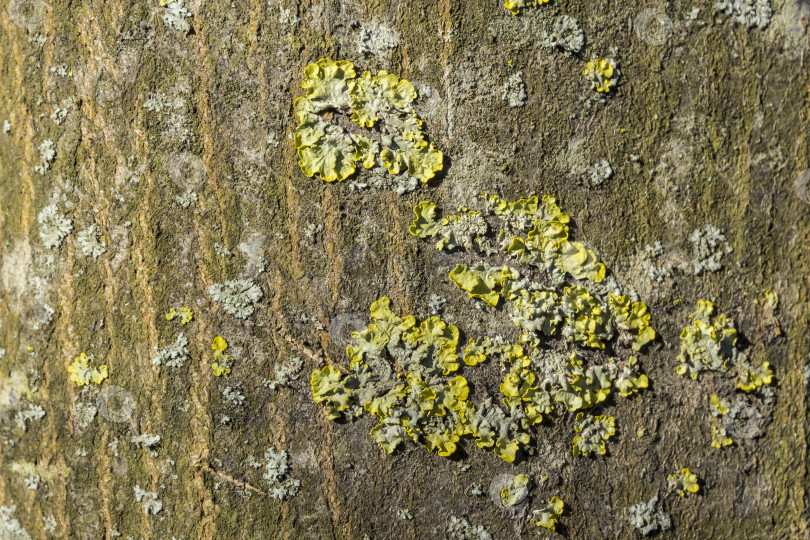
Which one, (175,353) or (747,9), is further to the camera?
(175,353)

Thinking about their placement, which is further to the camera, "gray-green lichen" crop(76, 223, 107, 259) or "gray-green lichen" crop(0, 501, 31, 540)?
"gray-green lichen" crop(0, 501, 31, 540)

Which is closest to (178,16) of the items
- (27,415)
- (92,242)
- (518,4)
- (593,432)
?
(92,242)

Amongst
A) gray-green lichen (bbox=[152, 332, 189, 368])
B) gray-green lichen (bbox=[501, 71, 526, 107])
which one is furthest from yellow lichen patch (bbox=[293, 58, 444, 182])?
gray-green lichen (bbox=[152, 332, 189, 368])

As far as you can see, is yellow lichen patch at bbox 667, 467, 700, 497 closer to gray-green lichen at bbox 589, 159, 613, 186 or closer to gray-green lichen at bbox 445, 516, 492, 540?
gray-green lichen at bbox 445, 516, 492, 540

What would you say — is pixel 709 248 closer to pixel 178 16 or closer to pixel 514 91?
pixel 514 91

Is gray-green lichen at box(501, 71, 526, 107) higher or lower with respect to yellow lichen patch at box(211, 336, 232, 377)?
higher

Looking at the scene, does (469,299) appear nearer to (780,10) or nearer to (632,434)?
(632,434)

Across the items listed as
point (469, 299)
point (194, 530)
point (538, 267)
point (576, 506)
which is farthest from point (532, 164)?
point (194, 530)
